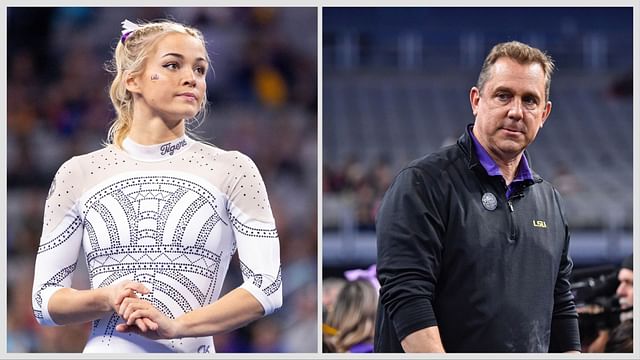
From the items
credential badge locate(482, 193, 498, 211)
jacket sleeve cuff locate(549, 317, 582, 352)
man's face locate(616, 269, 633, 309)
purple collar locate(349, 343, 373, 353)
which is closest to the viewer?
credential badge locate(482, 193, 498, 211)

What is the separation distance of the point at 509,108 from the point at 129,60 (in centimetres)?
144

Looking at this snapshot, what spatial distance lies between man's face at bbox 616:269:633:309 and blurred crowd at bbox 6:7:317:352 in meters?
1.48

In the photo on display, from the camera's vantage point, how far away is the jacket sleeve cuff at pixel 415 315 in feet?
10.6

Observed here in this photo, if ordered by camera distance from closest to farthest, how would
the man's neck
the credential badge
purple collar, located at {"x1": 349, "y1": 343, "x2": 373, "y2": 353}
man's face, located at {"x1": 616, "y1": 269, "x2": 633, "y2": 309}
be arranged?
the credential badge < the man's neck < man's face, located at {"x1": 616, "y1": 269, "x2": 633, "y2": 309} < purple collar, located at {"x1": 349, "y1": 343, "x2": 373, "y2": 353}

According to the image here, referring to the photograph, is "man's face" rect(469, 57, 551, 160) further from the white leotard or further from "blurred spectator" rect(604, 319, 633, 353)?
"blurred spectator" rect(604, 319, 633, 353)

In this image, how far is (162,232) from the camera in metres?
3.80

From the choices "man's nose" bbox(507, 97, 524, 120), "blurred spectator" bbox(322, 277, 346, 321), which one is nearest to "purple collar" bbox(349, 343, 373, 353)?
"blurred spectator" bbox(322, 277, 346, 321)

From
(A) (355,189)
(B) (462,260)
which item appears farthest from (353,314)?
(B) (462,260)

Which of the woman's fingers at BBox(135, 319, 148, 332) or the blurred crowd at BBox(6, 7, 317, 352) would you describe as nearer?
the woman's fingers at BBox(135, 319, 148, 332)

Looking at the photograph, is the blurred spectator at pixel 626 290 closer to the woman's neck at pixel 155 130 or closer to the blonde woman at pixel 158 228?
the blonde woman at pixel 158 228

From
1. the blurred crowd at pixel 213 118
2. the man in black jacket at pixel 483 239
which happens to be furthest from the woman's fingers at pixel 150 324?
the man in black jacket at pixel 483 239

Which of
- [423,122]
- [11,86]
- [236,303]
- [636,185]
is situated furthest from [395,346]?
[423,122]

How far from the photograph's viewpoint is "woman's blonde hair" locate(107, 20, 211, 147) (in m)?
3.89

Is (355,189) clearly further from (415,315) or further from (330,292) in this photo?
(415,315)
